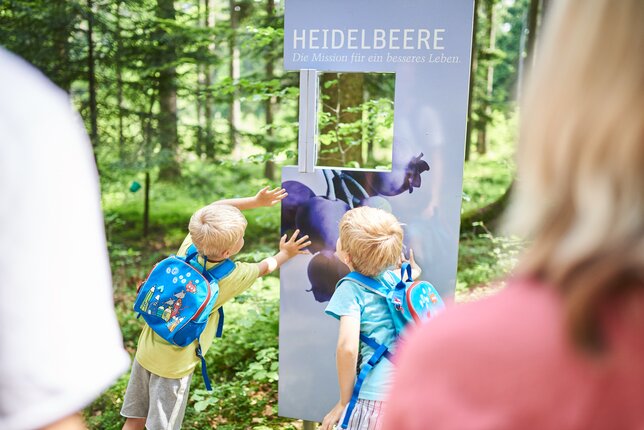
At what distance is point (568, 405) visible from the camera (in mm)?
704

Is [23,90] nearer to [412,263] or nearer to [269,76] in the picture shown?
[412,263]

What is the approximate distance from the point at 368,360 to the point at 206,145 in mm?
6521

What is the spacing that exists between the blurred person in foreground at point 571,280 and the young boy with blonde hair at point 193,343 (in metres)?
2.61

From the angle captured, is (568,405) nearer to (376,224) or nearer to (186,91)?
(376,224)

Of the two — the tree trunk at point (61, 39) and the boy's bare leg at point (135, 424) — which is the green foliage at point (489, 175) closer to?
the tree trunk at point (61, 39)

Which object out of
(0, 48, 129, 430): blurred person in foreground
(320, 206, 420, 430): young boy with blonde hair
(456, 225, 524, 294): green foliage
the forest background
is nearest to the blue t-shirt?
(320, 206, 420, 430): young boy with blonde hair

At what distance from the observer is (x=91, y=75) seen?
25.8 feet

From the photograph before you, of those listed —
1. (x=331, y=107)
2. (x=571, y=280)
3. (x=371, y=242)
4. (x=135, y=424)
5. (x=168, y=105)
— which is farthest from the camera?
(x=168, y=105)

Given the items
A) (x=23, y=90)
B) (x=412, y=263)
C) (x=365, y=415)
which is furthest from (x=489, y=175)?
(x=23, y=90)

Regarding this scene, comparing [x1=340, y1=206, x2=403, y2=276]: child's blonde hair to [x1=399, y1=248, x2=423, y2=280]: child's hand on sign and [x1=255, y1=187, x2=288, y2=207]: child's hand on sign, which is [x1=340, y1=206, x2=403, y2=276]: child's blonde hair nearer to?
[x1=399, y1=248, x2=423, y2=280]: child's hand on sign

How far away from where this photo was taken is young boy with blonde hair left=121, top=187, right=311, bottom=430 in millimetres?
3309

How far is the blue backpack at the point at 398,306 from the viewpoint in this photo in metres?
2.76

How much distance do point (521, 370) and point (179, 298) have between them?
2719 mm

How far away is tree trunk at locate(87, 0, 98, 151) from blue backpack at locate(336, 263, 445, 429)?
601cm
